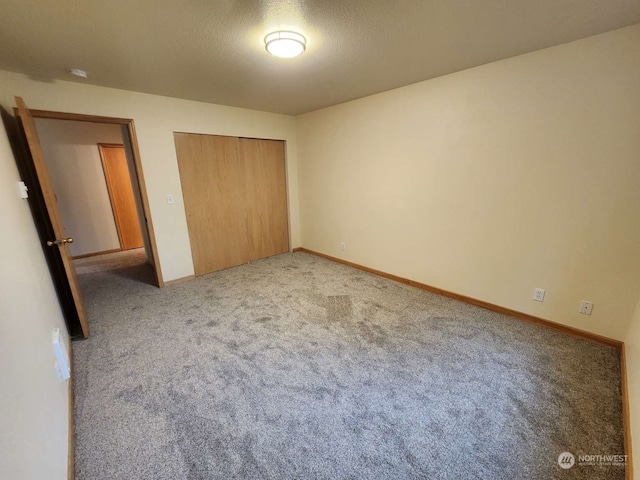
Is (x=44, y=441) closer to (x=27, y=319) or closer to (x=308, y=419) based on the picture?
(x=27, y=319)

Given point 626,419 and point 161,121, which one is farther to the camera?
point 161,121

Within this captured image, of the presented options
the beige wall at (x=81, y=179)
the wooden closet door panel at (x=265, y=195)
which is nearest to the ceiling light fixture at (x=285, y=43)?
the wooden closet door panel at (x=265, y=195)

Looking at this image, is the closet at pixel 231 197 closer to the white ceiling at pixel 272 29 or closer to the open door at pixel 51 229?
the white ceiling at pixel 272 29

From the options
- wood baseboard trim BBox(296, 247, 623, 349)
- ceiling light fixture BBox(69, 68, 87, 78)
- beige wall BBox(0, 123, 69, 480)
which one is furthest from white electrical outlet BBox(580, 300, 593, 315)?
ceiling light fixture BBox(69, 68, 87, 78)

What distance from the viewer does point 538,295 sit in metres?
2.38

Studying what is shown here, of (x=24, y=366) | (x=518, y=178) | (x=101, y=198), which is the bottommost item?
(x=24, y=366)

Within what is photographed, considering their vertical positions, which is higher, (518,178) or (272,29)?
(272,29)

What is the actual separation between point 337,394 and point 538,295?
81.4 inches

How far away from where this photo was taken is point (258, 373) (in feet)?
6.22

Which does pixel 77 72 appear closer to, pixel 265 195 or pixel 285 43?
pixel 285 43

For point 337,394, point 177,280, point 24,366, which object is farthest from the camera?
point 177,280

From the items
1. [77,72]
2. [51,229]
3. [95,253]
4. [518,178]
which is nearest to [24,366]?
[51,229]

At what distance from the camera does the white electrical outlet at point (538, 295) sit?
2.36 metres

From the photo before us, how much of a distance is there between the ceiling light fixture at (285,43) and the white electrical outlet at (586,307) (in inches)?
119
